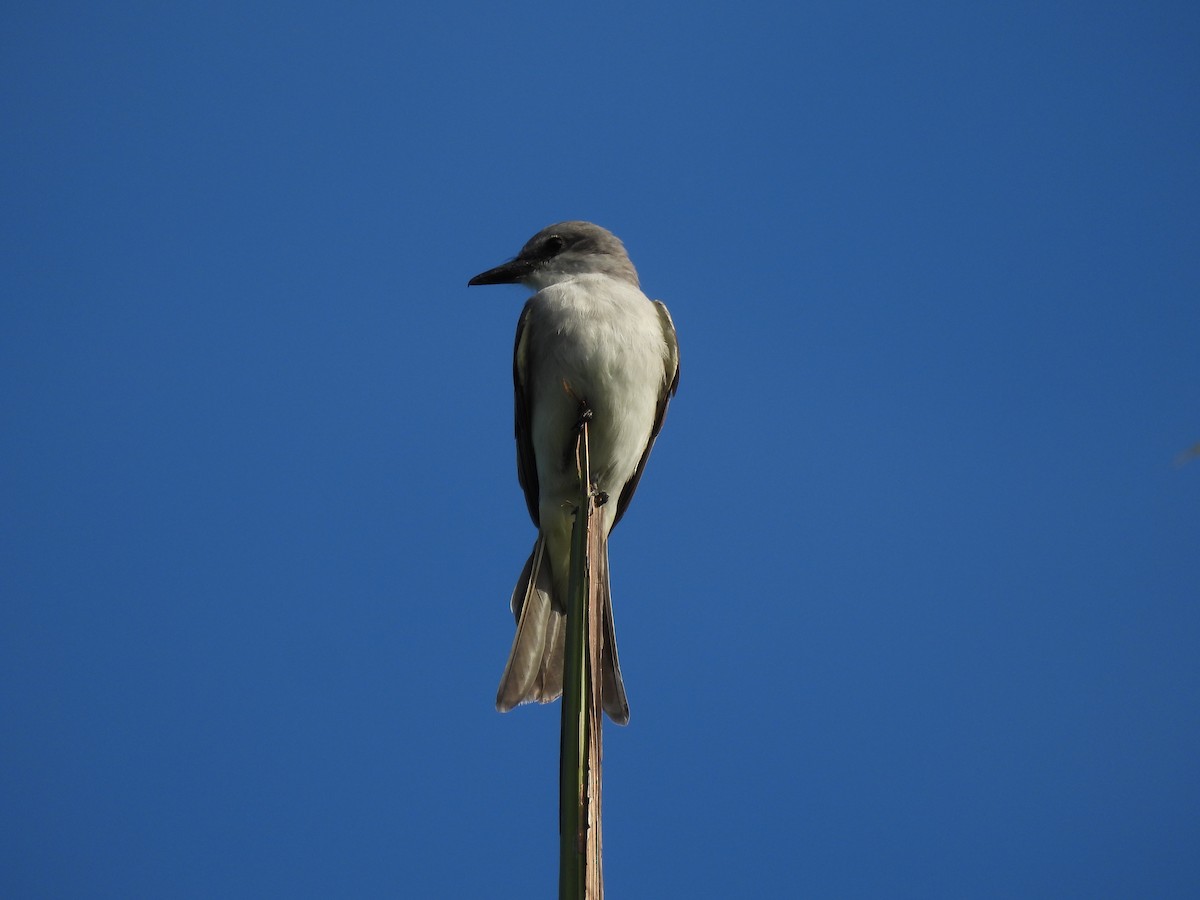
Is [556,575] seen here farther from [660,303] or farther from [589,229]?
[589,229]

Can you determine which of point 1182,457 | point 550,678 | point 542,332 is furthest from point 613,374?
point 1182,457

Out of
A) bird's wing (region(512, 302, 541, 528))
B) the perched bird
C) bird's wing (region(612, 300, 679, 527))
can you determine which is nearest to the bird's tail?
the perched bird

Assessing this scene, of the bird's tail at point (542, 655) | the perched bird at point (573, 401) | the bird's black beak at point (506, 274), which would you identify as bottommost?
the bird's tail at point (542, 655)

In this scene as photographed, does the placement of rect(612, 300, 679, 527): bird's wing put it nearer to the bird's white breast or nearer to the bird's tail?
the bird's white breast

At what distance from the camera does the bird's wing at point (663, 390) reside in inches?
253

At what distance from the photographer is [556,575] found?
19.8 ft

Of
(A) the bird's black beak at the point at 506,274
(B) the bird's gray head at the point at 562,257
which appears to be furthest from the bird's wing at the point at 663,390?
(A) the bird's black beak at the point at 506,274

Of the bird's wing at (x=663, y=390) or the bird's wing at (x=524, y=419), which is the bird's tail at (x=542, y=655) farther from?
the bird's wing at (x=663, y=390)

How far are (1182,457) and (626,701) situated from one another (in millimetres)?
3722

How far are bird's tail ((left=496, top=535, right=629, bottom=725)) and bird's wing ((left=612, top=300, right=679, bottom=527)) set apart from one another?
3.73 feet

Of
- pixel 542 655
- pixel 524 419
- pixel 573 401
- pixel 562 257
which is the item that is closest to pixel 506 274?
pixel 562 257

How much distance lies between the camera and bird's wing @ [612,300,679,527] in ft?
21.1

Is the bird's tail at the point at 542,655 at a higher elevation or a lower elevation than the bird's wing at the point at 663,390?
lower

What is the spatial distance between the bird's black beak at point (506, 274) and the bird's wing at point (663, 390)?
0.96 meters
